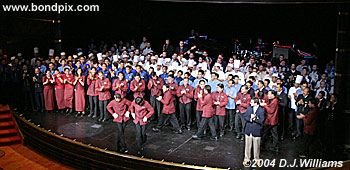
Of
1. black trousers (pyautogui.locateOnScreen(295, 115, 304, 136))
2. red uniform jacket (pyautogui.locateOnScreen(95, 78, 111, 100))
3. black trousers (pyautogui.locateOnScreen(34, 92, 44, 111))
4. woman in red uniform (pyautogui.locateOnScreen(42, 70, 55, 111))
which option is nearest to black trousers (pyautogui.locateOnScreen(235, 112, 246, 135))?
black trousers (pyautogui.locateOnScreen(295, 115, 304, 136))

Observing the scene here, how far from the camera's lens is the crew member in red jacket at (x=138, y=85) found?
38.0ft

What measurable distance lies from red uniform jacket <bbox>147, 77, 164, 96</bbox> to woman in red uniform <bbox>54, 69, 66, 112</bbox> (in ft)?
7.70

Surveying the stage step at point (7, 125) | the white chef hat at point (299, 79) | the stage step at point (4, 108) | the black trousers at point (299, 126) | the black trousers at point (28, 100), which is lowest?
the stage step at point (7, 125)

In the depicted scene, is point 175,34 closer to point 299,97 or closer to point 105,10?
point 105,10

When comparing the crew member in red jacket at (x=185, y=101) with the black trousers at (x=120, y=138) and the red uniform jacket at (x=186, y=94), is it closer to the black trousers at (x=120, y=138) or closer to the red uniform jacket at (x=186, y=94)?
the red uniform jacket at (x=186, y=94)

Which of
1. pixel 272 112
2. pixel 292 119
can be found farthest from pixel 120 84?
pixel 292 119

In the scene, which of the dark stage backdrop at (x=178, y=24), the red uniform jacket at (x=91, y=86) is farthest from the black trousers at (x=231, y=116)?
the dark stage backdrop at (x=178, y=24)

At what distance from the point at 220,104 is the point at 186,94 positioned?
0.88 m

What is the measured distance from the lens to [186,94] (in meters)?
11.3

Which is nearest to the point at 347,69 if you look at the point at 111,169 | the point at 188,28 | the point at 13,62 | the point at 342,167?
the point at 342,167

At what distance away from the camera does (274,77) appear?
10.8 meters

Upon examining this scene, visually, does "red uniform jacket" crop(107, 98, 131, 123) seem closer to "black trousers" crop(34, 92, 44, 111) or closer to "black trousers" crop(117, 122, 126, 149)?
"black trousers" crop(117, 122, 126, 149)

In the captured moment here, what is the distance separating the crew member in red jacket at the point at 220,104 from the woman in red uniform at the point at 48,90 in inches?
163

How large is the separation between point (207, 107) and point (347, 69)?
2.89 meters
